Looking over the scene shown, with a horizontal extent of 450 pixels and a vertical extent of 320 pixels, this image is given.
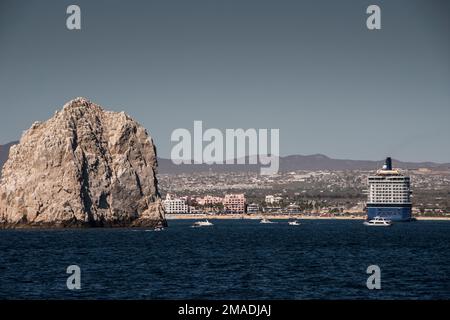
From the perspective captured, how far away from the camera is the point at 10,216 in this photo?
493 ft

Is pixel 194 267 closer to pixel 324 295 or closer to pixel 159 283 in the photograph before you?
pixel 159 283

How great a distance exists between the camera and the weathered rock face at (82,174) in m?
149

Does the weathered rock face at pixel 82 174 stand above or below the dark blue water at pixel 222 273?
above

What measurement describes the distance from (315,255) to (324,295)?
33.6 m

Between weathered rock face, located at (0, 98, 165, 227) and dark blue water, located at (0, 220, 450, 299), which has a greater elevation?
weathered rock face, located at (0, 98, 165, 227)

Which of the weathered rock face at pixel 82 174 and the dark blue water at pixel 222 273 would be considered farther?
the weathered rock face at pixel 82 174

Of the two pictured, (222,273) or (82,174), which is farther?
(82,174)

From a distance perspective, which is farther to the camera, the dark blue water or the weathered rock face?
the weathered rock face

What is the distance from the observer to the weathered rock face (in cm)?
14900

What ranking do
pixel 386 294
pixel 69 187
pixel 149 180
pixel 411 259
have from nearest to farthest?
pixel 386 294 → pixel 411 259 → pixel 69 187 → pixel 149 180

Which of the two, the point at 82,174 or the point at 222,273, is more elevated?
the point at 82,174

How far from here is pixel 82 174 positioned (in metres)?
153
